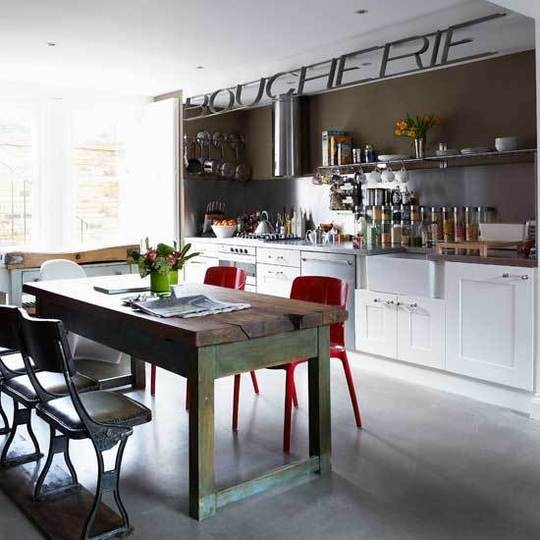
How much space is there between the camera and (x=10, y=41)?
5.19 meters

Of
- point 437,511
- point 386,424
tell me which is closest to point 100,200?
point 386,424

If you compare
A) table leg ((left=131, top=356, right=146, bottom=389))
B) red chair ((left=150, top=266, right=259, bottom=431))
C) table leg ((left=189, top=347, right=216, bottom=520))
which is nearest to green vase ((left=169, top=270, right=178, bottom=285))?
red chair ((left=150, top=266, right=259, bottom=431))

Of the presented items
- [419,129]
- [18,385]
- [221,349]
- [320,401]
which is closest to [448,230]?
[419,129]

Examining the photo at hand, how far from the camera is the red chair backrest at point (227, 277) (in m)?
4.41

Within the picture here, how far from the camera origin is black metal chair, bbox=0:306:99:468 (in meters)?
2.89

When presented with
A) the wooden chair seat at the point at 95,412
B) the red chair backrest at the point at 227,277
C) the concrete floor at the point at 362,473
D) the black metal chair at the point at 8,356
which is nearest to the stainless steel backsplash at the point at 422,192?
the concrete floor at the point at 362,473

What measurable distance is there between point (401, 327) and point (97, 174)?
168 inches

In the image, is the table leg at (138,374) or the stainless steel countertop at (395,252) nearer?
the stainless steel countertop at (395,252)

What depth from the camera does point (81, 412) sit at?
254cm

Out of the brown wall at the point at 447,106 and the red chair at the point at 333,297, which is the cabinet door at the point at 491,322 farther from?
the brown wall at the point at 447,106

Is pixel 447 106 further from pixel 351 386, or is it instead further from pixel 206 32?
pixel 351 386

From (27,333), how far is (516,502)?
219 cm

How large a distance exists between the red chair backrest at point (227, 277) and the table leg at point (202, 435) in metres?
1.64

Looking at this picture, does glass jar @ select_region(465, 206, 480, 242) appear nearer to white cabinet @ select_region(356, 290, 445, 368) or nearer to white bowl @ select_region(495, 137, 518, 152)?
white bowl @ select_region(495, 137, 518, 152)
